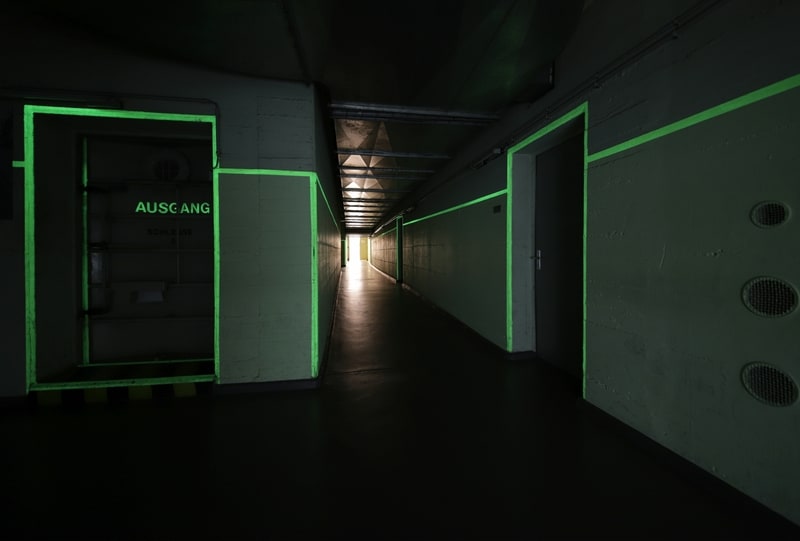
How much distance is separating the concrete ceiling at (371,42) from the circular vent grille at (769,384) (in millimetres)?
2557

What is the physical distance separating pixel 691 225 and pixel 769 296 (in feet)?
Answer: 1.65

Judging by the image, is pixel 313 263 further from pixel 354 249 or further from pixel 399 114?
pixel 354 249

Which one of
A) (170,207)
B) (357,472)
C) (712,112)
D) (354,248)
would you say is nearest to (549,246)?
(712,112)

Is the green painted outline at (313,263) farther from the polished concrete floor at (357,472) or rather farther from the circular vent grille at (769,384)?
the circular vent grille at (769,384)

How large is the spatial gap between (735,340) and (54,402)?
5.08 m

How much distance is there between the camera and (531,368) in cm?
351

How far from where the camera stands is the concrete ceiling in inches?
82.6

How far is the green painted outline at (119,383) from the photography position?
106 inches

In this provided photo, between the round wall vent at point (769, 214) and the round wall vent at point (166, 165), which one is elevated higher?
the round wall vent at point (166, 165)

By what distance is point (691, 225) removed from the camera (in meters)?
1.78

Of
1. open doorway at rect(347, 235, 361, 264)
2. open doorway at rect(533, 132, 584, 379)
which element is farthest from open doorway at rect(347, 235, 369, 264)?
open doorway at rect(533, 132, 584, 379)

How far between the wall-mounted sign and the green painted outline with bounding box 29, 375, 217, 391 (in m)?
1.76

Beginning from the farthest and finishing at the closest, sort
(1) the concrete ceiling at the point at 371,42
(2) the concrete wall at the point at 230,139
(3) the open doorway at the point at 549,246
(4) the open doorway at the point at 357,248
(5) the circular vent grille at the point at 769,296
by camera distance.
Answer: (4) the open doorway at the point at 357,248 → (3) the open doorway at the point at 549,246 → (2) the concrete wall at the point at 230,139 → (1) the concrete ceiling at the point at 371,42 → (5) the circular vent grille at the point at 769,296

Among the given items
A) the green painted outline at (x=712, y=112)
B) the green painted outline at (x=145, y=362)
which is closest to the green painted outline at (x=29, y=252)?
the green painted outline at (x=145, y=362)
